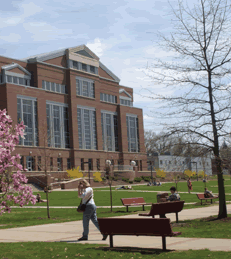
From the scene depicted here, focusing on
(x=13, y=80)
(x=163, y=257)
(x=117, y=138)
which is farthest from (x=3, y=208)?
(x=117, y=138)

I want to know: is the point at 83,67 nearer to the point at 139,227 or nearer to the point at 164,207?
the point at 164,207

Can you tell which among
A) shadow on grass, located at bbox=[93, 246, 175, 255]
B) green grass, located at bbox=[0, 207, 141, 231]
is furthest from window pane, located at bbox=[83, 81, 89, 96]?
shadow on grass, located at bbox=[93, 246, 175, 255]

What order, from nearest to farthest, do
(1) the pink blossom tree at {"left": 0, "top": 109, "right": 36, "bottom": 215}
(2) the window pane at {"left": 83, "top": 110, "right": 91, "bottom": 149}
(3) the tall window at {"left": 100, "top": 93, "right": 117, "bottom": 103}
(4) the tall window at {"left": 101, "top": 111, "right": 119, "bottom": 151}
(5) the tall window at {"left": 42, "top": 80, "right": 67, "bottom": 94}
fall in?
(1) the pink blossom tree at {"left": 0, "top": 109, "right": 36, "bottom": 215} < (5) the tall window at {"left": 42, "top": 80, "right": 67, "bottom": 94} < (2) the window pane at {"left": 83, "top": 110, "right": 91, "bottom": 149} < (4) the tall window at {"left": 101, "top": 111, "right": 119, "bottom": 151} < (3) the tall window at {"left": 100, "top": 93, "right": 117, "bottom": 103}

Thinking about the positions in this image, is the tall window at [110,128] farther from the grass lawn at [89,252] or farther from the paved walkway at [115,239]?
the grass lawn at [89,252]

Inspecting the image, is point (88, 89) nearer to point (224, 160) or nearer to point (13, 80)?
point (13, 80)

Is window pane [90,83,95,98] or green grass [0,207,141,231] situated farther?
→ window pane [90,83,95,98]

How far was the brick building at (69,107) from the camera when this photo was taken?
58.5m

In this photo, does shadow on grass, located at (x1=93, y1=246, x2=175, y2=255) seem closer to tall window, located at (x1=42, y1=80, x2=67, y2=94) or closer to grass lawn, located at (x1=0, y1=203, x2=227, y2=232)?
grass lawn, located at (x1=0, y1=203, x2=227, y2=232)

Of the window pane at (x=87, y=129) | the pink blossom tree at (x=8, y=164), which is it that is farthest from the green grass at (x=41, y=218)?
the window pane at (x=87, y=129)

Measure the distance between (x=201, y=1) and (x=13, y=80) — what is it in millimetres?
48458

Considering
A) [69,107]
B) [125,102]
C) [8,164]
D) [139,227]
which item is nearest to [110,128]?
[125,102]

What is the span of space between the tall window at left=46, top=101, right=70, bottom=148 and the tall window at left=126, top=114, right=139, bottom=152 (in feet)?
58.8

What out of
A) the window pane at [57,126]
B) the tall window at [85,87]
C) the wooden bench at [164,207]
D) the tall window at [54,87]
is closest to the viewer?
the wooden bench at [164,207]

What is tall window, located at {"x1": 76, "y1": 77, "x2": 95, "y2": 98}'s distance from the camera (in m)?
69.2
